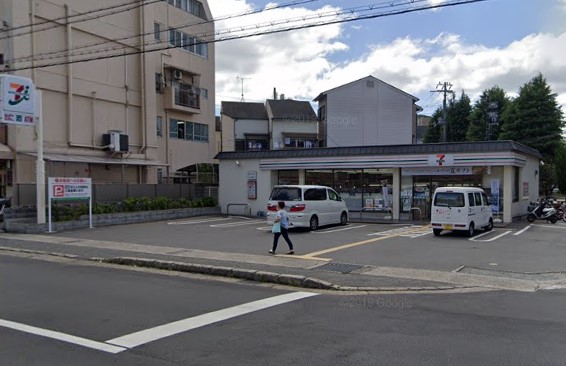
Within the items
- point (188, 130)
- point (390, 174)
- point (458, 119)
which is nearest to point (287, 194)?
point (390, 174)

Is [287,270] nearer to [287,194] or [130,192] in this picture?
[287,194]

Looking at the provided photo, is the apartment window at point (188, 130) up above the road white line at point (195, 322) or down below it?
above

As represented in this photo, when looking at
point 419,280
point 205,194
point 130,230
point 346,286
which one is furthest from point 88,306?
point 205,194

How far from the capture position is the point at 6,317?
718 centimetres

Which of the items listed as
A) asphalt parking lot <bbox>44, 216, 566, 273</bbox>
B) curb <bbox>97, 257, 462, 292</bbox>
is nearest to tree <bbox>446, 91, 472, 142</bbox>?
asphalt parking lot <bbox>44, 216, 566, 273</bbox>

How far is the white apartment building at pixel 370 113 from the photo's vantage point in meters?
48.1

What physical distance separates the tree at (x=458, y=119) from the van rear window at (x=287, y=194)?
145ft

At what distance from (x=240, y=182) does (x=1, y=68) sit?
541 inches

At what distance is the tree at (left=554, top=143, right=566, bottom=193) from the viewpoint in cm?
4844

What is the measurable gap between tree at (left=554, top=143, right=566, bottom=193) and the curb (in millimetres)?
45269

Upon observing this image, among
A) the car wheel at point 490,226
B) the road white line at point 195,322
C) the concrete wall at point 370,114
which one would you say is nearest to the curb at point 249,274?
the road white line at point 195,322

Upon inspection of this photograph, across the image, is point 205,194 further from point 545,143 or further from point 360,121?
point 545,143

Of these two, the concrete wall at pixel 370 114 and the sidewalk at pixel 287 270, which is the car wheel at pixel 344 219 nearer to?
the sidewalk at pixel 287 270

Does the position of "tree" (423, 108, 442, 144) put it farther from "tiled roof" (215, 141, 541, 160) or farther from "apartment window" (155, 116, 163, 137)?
"apartment window" (155, 116, 163, 137)
